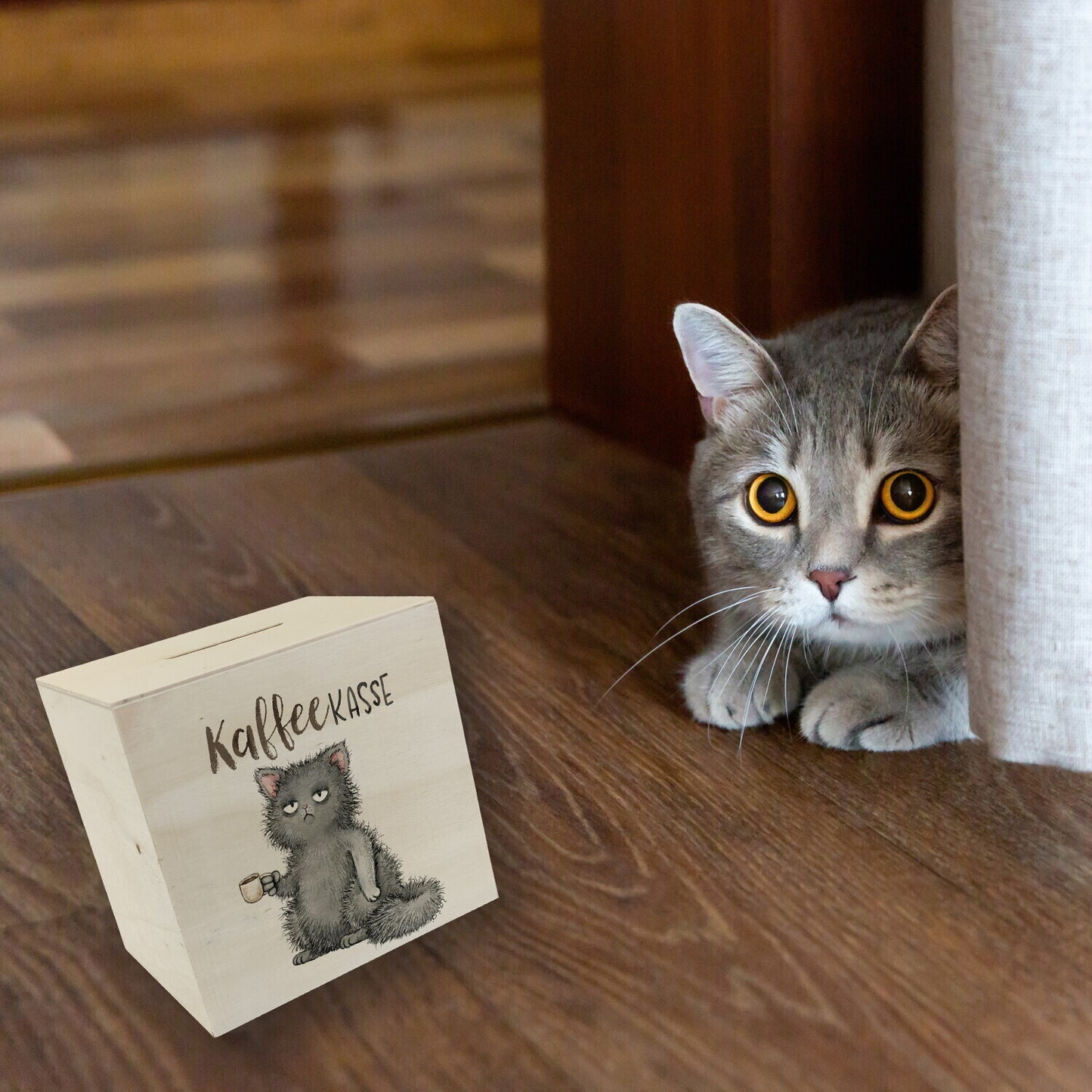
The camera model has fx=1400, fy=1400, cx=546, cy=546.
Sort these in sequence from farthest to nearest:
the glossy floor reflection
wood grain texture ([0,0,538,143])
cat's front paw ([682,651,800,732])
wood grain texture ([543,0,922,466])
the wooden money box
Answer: wood grain texture ([0,0,538,143]) → the glossy floor reflection → wood grain texture ([543,0,922,466]) → cat's front paw ([682,651,800,732]) → the wooden money box

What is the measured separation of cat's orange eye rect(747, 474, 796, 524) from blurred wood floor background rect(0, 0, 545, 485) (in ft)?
3.15

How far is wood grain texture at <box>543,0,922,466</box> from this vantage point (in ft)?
4.99

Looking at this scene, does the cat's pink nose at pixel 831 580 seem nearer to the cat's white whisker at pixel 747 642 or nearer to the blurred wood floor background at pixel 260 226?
the cat's white whisker at pixel 747 642

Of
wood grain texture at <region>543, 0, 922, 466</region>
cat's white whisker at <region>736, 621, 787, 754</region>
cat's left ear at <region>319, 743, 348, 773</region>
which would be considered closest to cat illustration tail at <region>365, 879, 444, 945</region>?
cat's left ear at <region>319, 743, 348, 773</region>

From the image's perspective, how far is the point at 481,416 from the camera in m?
2.11

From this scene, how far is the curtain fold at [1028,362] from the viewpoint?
0.90m

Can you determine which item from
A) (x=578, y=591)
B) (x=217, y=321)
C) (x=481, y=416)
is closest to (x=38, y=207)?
(x=217, y=321)

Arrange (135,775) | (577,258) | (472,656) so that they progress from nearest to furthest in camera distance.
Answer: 1. (135,775)
2. (472,656)
3. (577,258)

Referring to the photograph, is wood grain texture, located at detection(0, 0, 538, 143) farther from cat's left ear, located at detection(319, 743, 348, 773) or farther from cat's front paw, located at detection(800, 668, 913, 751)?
cat's left ear, located at detection(319, 743, 348, 773)

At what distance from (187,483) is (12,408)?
1.52 feet

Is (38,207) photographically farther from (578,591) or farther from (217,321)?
(578,591)

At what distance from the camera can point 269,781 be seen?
0.89m

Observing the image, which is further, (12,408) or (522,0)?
(522,0)

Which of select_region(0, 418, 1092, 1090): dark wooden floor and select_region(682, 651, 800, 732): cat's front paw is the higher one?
select_region(682, 651, 800, 732): cat's front paw
